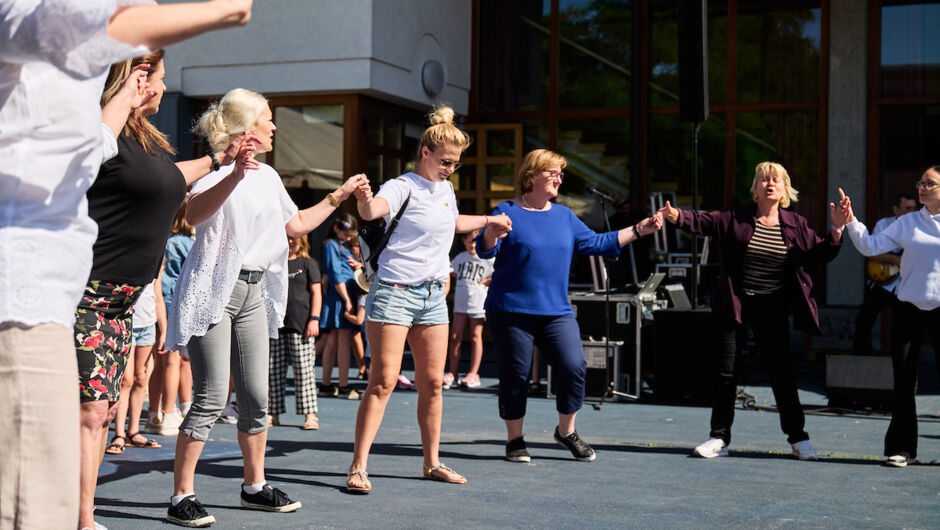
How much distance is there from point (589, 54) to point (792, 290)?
10327 millimetres

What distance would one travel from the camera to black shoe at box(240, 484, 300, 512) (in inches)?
202

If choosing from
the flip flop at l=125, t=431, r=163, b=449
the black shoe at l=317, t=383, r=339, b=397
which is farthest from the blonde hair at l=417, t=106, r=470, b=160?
the black shoe at l=317, t=383, r=339, b=397

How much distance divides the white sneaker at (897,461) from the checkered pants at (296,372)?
13.0 feet

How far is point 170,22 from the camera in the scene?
212 centimetres

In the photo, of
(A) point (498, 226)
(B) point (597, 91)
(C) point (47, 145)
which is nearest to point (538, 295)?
(A) point (498, 226)

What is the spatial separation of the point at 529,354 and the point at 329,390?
12.6 feet

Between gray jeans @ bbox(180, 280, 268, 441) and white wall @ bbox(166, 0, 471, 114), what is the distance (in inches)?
381

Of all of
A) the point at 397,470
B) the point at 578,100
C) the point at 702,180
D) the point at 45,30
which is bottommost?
the point at 397,470

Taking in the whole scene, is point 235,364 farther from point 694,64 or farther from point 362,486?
point 694,64

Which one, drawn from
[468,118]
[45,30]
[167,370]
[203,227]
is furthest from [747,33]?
[45,30]

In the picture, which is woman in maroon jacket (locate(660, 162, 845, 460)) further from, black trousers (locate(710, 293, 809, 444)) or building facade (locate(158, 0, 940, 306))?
building facade (locate(158, 0, 940, 306))

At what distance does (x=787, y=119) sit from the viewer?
15.9 metres

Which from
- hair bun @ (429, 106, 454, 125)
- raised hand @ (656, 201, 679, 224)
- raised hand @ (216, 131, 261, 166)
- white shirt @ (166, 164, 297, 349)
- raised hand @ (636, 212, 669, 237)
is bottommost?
white shirt @ (166, 164, 297, 349)

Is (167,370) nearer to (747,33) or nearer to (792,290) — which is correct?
(792,290)
